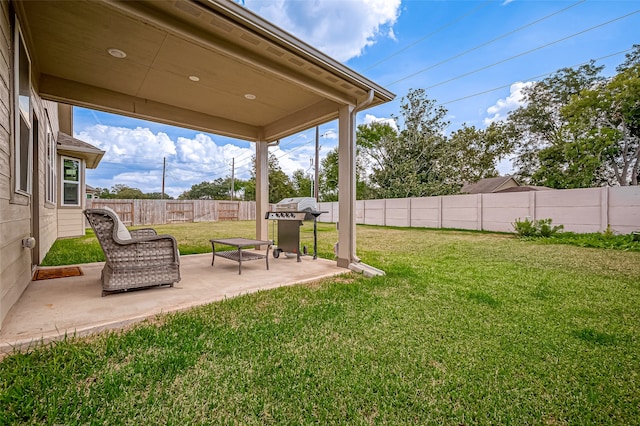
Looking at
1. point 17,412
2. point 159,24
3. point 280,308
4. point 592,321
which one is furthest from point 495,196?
point 17,412

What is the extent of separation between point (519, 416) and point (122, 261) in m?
3.44

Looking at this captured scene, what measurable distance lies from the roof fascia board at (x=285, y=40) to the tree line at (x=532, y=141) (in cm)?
1408

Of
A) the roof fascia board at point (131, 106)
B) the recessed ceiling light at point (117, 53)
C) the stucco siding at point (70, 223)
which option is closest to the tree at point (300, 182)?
the stucco siding at point (70, 223)

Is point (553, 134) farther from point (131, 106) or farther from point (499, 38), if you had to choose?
point (131, 106)

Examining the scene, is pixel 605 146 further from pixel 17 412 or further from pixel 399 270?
pixel 17 412

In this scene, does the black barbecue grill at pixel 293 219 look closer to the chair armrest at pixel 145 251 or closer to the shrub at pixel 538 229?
the chair armrest at pixel 145 251

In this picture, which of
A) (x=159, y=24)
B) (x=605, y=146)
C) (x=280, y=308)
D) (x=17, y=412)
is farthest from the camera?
(x=605, y=146)

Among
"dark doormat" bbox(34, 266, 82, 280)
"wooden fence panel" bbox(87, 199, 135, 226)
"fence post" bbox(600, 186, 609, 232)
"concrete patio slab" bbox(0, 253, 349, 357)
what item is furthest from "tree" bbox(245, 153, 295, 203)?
"concrete patio slab" bbox(0, 253, 349, 357)

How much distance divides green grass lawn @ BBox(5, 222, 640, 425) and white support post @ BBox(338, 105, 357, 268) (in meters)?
1.33

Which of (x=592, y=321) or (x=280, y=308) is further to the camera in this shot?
(x=280, y=308)

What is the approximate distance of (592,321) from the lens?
2.58 meters

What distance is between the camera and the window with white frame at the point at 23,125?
100 inches

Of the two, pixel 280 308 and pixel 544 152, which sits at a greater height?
pixel 544 152

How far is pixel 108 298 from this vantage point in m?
2.86
